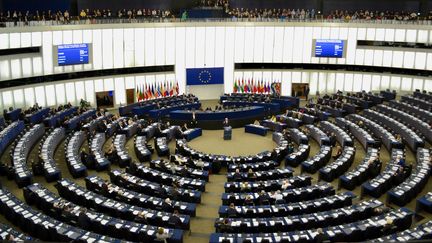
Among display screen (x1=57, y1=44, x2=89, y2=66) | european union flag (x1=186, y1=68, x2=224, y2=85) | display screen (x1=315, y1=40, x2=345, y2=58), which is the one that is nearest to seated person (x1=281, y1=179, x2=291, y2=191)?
display screen (x1=57, y1=44, x2=89, y2=66)

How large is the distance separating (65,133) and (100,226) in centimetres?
1743

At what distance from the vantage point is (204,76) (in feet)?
162

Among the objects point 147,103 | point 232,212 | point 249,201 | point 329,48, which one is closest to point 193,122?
point 147,103

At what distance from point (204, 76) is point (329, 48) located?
13.7 m

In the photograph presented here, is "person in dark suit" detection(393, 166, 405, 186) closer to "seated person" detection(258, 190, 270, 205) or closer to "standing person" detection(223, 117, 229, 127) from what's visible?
"seated person" detection(258, 190, 270, 205)

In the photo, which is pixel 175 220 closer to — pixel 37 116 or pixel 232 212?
pixel 232 212

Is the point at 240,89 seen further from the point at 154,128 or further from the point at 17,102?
the point at 17,102

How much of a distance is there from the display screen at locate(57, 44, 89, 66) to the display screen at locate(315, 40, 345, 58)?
23.9 metres

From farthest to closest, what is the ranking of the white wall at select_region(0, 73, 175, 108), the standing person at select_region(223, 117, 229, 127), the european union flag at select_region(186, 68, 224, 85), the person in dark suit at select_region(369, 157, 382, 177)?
the european union flag at select_region(186, 68, 224, 85) < the white wall at select_region(0, 73, 175, 108) < the standing person at select_region(223, 117, 229, 127) < the person in dark suit at select_region(369, 157, 382, 177)

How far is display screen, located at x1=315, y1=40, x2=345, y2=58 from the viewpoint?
4844 cm

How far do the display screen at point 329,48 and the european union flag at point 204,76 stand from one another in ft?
35.2

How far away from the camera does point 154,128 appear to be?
35.4m

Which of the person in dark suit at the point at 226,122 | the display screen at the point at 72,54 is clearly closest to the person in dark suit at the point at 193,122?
the person in dark suit at the point at 226,122

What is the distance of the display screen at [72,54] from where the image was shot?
4175 centimetres
